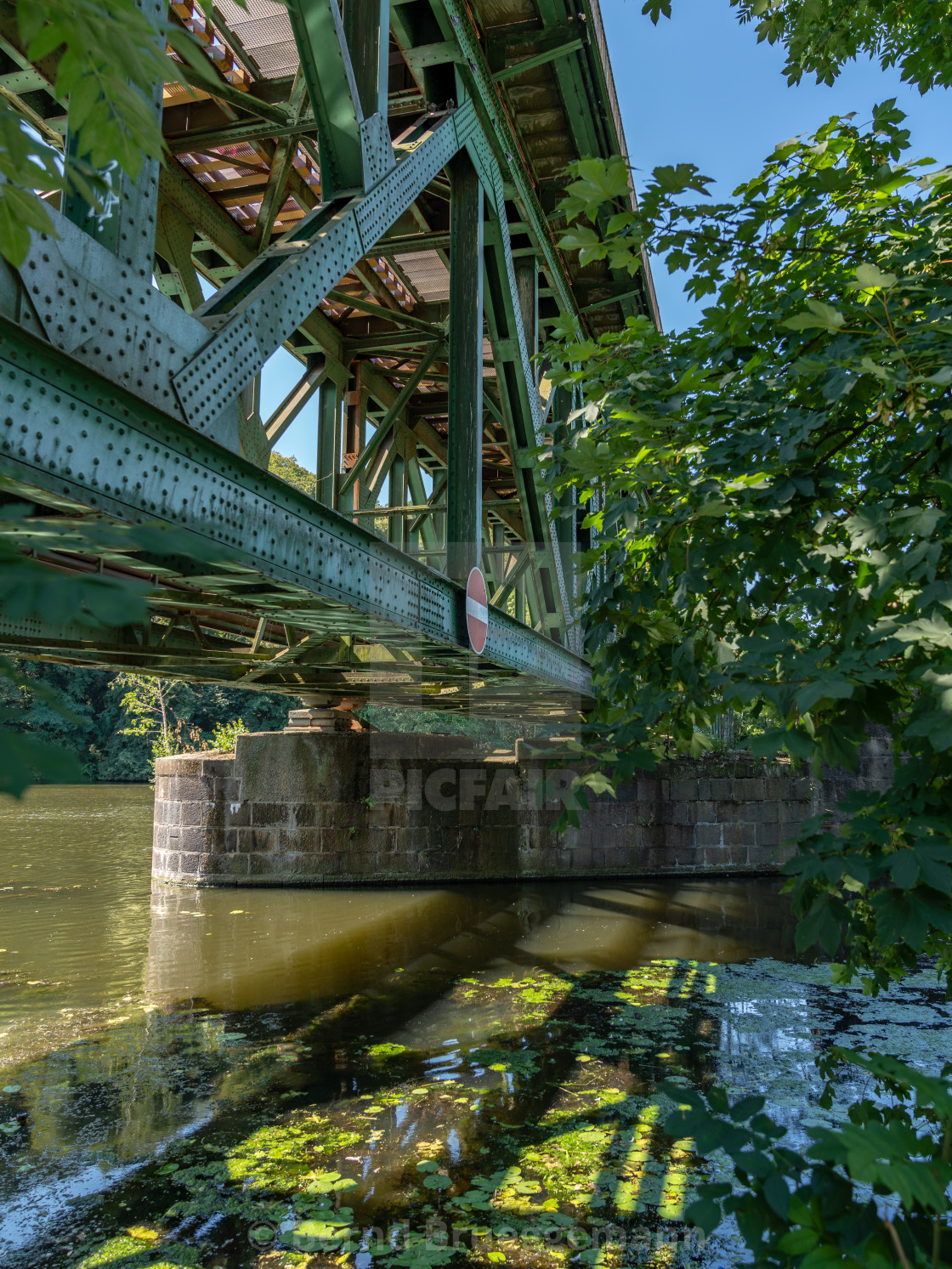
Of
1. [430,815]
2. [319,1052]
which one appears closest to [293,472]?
[430,815]

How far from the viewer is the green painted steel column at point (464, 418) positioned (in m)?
5.14

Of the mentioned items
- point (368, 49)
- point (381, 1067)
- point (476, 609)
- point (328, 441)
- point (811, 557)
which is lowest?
point (381, 1067)

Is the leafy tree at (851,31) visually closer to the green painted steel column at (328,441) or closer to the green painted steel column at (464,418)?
the green painted steel column at (464,418)

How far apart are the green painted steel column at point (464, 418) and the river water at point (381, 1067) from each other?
3243mm

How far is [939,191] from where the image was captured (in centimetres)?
248

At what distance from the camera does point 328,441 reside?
11008 millimetres

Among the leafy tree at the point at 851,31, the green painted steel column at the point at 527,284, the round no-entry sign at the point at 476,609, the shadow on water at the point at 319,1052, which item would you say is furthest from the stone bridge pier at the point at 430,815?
the leafy tree at the point at 851,31

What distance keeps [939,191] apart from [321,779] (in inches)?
491

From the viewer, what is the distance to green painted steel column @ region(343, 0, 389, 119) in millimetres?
3664

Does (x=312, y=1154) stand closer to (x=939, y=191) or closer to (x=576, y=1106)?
(x=576, y=1106)

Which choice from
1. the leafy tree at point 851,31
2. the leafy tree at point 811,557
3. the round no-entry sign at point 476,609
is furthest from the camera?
the round no-entry sign at point 476,609

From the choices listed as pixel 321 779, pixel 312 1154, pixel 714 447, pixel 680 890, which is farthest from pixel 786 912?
pixel 714 447

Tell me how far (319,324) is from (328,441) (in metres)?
1.49

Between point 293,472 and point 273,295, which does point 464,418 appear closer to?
point 273,295
